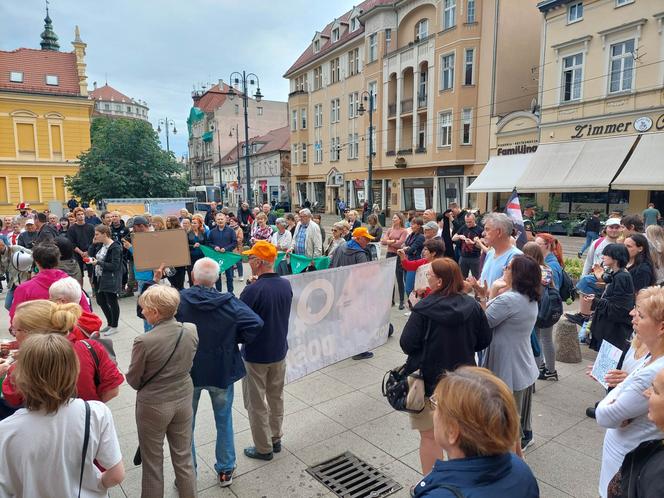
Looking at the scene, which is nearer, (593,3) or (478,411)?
(478,411)

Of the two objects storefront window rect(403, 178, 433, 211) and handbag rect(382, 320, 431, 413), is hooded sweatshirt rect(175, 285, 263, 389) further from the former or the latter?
storefront window rect(403, 178, 433, 211)

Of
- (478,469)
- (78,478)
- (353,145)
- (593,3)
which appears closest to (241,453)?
(78,478)

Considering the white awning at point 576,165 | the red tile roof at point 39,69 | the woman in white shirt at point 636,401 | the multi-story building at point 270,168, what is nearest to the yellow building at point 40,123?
the red tile roof at point 39,69

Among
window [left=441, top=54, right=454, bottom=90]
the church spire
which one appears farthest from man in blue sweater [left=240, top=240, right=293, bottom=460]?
the church spire

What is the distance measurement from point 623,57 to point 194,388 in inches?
981

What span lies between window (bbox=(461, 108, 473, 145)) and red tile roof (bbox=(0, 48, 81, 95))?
3535 cm

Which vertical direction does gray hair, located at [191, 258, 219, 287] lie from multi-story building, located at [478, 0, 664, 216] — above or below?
below

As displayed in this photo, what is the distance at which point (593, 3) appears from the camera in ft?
71.2

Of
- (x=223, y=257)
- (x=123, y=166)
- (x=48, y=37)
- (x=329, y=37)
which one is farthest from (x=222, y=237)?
(x=48, y=37)

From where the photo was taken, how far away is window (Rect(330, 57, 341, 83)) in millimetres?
41234

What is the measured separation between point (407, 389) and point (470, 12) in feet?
102

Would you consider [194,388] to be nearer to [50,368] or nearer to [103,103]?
[50,368]

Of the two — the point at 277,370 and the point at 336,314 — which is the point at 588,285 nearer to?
the point at 336,314

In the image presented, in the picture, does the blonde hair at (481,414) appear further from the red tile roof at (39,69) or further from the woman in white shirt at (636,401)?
the red tile roof at (39,69)
